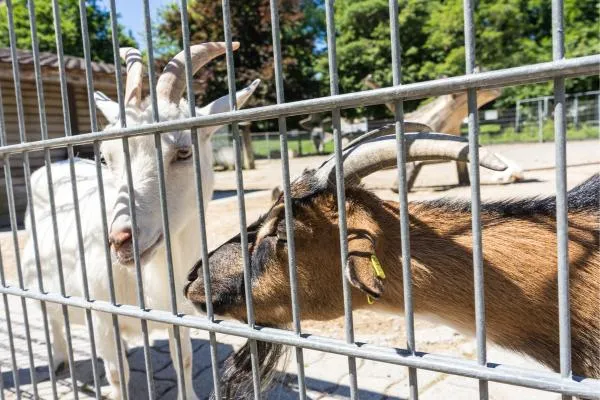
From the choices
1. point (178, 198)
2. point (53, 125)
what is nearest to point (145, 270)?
point (178, 198)

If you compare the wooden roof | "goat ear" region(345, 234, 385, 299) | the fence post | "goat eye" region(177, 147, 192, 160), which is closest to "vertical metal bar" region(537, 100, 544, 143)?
the fence post

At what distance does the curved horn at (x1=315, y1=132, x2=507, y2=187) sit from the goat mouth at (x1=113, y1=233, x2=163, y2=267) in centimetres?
94

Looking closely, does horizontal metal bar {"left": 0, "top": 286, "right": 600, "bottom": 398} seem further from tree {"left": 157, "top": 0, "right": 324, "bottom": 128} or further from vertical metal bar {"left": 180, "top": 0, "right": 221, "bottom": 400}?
tree {"left": 157, "top": 0, "right": 324, "bottom": 128}

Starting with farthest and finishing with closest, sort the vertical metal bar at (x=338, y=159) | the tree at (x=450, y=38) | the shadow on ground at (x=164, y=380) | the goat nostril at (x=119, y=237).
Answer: the tree at (x=450, y=38), the shadow on ground at (x=164, y=380), the goat nostril at (x=119, y=237), the vertical metal bar at (x=338, y=159)

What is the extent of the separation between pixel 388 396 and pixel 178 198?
69.3 inches

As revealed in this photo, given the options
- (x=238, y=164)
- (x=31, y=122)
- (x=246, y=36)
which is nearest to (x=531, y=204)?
(x=238, y=164)

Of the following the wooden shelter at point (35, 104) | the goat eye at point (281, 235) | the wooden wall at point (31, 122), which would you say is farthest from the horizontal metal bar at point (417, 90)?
the wooden wall at point (31, 122)

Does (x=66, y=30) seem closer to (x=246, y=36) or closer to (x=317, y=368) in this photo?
(x=246, y=36)

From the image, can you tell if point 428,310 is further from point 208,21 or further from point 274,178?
point 208,21

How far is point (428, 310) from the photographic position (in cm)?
196

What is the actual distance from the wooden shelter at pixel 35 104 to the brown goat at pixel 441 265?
9.52m

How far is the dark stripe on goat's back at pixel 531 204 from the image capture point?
2.04 m

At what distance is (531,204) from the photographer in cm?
208

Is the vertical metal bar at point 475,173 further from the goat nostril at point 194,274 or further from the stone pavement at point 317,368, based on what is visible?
the goat nostril at point 194,274
